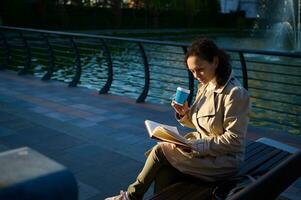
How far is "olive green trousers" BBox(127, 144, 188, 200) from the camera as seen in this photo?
3041 mm

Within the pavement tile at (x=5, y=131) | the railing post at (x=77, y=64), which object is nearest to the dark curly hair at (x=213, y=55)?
the pavement tile at (x=5, y=131)

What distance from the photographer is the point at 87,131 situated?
5.98 m

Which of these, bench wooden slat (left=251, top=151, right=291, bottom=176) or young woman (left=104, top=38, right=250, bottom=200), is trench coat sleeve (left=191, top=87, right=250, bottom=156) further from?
bench wooden slat (left=251, top=151, right=291, bottom=176)

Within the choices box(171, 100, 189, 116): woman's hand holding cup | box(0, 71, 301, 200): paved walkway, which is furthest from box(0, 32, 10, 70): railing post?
box(171, 100, 189, 116): woman's hand holding cup

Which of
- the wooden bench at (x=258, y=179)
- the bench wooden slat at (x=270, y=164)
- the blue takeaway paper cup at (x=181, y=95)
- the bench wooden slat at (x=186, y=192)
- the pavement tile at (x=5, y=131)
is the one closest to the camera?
the wooden bench at (x=258, y=179)

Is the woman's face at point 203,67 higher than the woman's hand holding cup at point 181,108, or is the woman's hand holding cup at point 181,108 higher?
the woman's face at point 203,67

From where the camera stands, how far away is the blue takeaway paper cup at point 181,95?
312cm

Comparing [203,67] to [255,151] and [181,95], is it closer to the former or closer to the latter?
[181,95]

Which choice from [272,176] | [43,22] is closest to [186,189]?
[272,176]

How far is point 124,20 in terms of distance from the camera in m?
42.1

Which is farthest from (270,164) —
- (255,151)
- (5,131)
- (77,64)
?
(77,64)

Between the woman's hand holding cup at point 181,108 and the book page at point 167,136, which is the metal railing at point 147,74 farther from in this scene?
the book page at point 167,136

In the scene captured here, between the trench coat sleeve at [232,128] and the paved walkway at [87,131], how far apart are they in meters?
1.31

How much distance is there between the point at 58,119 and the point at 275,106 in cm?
530
